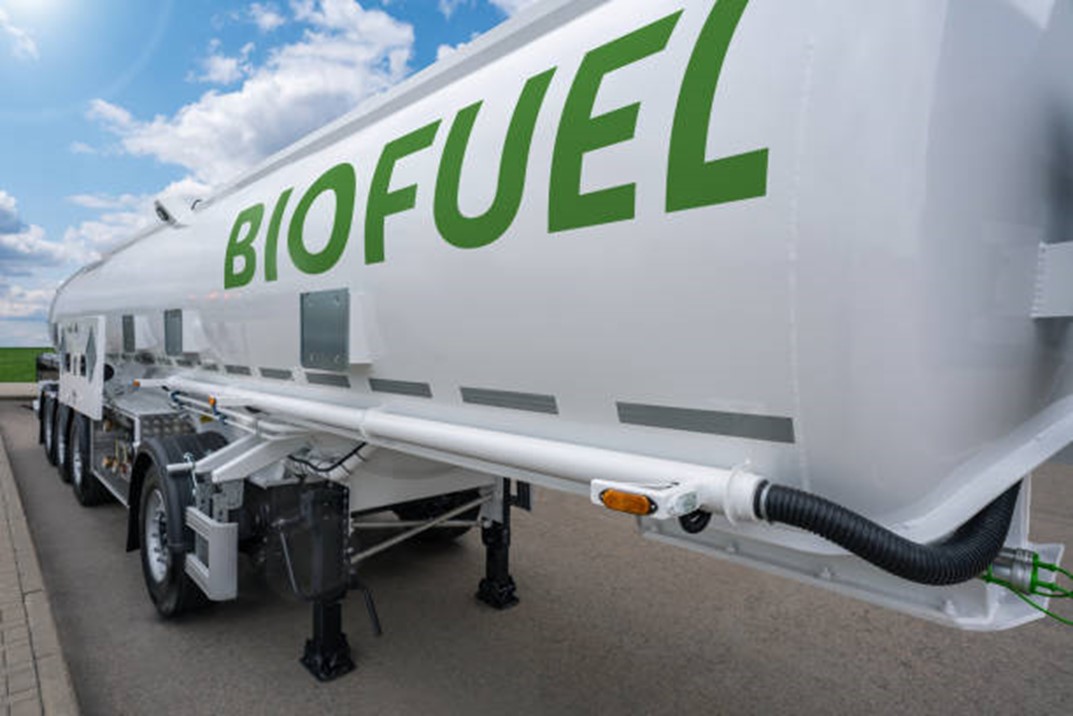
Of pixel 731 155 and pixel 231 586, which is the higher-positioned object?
pixel 731 155

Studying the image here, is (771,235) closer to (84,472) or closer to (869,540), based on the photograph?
(869,540)

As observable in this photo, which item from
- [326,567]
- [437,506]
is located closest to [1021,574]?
[326,567]

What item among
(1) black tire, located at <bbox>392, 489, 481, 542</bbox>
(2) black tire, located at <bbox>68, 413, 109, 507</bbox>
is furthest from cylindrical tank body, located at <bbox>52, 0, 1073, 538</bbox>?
(2) black tire, located at <bbox>68, 413, 109, 507</bbox>

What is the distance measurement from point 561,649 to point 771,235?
131 inches

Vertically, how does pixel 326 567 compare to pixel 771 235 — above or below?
below

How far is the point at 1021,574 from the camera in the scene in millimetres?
1665

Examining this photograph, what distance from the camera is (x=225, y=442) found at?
4.28 metres

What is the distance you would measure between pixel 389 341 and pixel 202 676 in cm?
250

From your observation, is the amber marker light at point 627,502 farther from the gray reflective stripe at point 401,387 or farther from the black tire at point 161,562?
the black tire at point 161,562

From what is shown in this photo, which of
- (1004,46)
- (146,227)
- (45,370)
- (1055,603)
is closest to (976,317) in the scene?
(1004,46)

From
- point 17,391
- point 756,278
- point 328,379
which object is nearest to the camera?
point 756,278

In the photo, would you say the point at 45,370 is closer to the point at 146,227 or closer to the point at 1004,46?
the point at 146,227

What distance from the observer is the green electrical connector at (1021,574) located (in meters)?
1.65

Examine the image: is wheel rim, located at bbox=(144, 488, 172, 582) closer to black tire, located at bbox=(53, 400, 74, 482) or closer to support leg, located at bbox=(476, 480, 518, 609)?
support leg, located at bbox=(476, 480, 518, 609)
